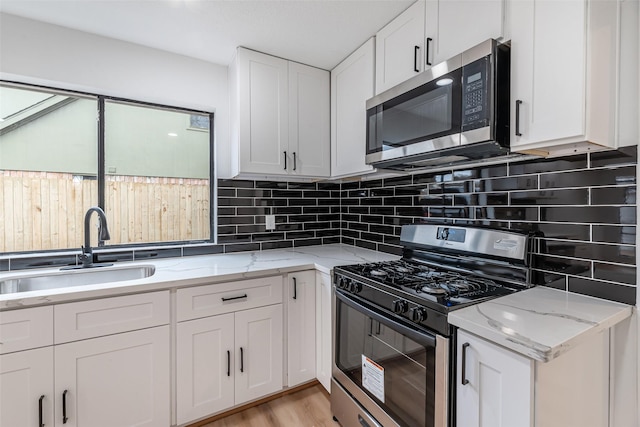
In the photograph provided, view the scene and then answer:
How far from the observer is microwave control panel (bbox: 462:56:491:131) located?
1.17m

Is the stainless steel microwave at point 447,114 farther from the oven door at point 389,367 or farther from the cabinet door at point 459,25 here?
the oven door at point 389,367

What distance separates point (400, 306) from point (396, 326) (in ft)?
0.34

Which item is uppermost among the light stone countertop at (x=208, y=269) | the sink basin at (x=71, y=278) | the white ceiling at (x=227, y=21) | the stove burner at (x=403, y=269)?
the white ceiling at (x=227, y=21)

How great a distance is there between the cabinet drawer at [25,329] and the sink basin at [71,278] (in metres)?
0.48

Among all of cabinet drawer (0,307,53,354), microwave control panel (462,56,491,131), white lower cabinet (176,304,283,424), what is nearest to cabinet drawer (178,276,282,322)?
white lower cabinet (176,304,283,424)

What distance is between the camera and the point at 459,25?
133 cm

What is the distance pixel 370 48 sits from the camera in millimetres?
1884

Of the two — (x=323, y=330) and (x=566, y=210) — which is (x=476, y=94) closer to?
(x=566, y=210)

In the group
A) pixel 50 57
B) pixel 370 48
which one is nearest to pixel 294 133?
pixel 370 48

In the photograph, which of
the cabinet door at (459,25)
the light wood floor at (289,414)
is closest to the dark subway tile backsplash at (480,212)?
the cabinet door at (459,25)

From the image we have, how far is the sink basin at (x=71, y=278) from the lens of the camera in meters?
1.64

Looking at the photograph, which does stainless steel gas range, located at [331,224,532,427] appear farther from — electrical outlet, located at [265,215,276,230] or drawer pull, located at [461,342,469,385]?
electrical outlet, located at [265,215,276,230]

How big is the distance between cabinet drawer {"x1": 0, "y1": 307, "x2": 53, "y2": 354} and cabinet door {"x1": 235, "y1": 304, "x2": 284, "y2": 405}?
0.83m

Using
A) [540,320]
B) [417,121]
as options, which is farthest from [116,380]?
[417,121]
